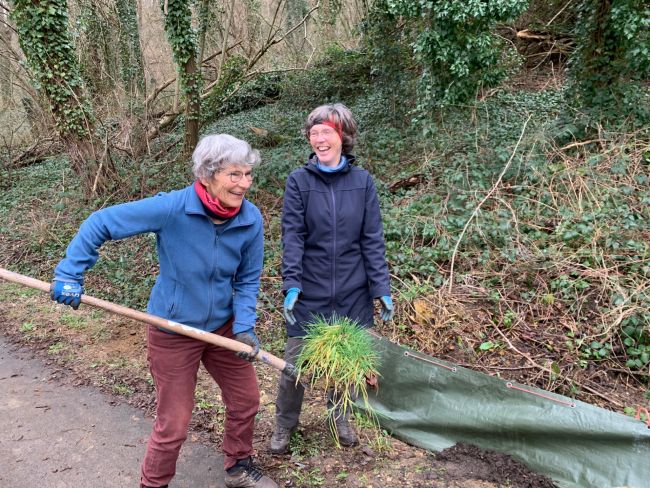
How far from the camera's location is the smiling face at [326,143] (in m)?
2.60

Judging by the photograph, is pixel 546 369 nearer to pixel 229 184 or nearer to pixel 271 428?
pixel 271 428

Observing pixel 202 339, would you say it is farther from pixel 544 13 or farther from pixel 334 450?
pixel 544 13

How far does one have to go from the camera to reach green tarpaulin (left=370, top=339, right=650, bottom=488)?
2.60 m

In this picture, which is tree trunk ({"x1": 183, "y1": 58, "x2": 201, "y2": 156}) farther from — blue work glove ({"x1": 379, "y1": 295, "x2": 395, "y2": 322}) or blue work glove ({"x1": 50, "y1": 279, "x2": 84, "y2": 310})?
blue work glove ({"x1": 50, "y1": 279, "x2": 84, "y2": 310})

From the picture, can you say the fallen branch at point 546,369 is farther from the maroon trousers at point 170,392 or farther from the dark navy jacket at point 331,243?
the maroon trousers at point 170,392

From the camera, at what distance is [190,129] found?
30.5 ft

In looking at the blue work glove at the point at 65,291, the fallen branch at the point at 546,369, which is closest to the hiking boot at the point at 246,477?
the blue work glove at the point at 65,291

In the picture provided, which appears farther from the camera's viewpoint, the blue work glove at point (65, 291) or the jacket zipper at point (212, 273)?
the jacket zipper at point (212, 273)

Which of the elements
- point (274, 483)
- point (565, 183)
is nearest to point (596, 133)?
point (565, 183)

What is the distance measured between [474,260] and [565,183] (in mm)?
1549

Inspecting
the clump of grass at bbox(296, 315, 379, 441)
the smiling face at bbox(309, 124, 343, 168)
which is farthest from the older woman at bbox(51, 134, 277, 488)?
the smiling face at bbox(309, 124, 343, 168)

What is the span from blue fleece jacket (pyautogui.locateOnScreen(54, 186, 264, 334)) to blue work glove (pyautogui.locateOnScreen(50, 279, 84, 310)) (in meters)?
0.03

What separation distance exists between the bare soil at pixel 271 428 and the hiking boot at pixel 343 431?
2.0 inches

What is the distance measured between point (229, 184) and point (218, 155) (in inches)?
5.5
